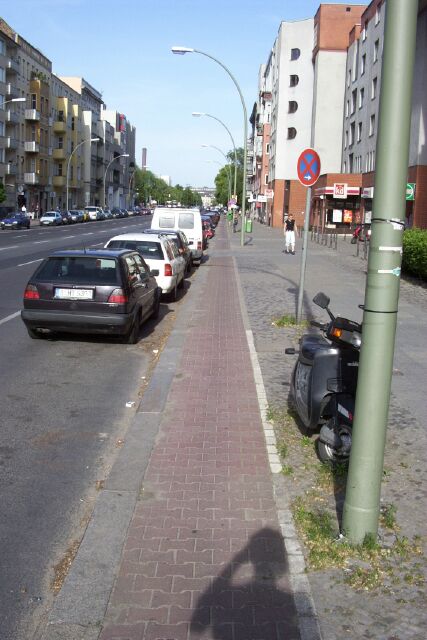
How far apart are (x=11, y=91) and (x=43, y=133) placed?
38.8 feet

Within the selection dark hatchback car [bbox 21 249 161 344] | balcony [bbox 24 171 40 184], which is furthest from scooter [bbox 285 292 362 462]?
balcony [bbox 24 171 40 184]

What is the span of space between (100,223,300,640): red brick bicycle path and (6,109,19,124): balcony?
70450mm

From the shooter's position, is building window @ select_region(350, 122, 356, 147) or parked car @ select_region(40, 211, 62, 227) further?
parked car @ select_region(40, 211, 62, 227)

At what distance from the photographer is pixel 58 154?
301ft

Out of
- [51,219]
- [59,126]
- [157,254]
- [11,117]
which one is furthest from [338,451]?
[59,126]

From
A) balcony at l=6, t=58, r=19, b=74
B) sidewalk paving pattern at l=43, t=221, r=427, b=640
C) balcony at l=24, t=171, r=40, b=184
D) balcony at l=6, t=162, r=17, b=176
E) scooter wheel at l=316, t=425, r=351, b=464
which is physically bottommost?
sidewalk paving pattern at l=43, t=221, r=427, b=640

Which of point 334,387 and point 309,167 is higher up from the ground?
point 309,167

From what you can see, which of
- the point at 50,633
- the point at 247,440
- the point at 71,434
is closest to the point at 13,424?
the point at 71,434

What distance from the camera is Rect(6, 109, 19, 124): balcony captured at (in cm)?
7164

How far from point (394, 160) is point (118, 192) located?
481 feet

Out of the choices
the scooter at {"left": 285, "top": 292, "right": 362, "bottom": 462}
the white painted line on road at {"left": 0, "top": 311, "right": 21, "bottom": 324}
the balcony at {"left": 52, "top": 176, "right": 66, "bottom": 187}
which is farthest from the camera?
the balcony at {"left": 52, "top": 176, "right": 66, "bottom": 187}

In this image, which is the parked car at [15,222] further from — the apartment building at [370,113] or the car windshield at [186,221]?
the car windshield at [186,221]

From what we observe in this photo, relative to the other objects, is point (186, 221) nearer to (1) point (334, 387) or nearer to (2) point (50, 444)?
(2) point (50, 444)

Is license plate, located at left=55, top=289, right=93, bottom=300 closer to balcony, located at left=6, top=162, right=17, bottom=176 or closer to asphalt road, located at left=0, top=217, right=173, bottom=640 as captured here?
asphalt road, located at left=0, top=217, right=173, bottom=640
